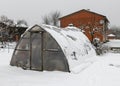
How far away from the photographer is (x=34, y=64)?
12656 millimetres

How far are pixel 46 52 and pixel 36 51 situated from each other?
67cm

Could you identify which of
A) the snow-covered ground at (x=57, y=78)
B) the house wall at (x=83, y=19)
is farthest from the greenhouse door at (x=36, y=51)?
the house wall at (x=83, y=19)

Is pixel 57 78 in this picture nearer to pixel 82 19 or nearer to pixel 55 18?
pixel 82 19

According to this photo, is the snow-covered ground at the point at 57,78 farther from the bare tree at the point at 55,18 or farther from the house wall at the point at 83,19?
the bare tree at the point at 55,18

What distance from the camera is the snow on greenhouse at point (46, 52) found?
1191 centimetres

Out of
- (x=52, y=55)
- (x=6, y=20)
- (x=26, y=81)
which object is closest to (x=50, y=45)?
(x=52, y=55)

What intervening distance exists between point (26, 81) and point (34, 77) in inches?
36.0

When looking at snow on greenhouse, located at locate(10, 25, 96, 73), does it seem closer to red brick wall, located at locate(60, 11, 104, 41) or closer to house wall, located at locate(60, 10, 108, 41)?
house wall, located at locate(60, 10, 108, 41)

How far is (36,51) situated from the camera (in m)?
12.7

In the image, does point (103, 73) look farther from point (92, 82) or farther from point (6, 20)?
point (6, 20)

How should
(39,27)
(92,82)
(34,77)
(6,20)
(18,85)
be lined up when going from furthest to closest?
(6,20)
(39,27)
(34,77)
(92,82)
(18,85)

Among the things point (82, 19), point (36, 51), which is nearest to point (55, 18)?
point (82, 19)

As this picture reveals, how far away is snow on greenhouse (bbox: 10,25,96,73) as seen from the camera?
11914 millimetres

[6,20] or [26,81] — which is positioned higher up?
[6,20]
